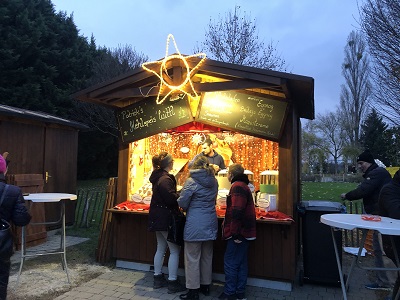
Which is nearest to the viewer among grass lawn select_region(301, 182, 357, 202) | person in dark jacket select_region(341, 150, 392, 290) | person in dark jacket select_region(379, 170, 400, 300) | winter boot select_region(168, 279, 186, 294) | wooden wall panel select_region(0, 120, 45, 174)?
person in dark jacket select_region(379, 170, 400, 300)

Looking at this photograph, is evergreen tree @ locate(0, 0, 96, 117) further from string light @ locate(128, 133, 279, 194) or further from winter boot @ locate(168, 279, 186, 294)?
winter boot @ locate(168, 279, 186, 294)

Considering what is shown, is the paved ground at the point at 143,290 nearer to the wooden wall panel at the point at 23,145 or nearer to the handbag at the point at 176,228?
the handbag at the point at 176,228

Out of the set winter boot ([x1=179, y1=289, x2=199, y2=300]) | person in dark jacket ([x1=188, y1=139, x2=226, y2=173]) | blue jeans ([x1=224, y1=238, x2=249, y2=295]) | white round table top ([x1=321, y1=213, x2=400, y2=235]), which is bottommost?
winter boot ([x1=179, y1=289, x2=199, y2=300])

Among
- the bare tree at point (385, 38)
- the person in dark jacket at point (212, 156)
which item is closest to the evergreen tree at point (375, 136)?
the bare tree at point (385, 38)

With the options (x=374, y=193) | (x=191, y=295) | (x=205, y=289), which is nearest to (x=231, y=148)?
(x=374, y=193)

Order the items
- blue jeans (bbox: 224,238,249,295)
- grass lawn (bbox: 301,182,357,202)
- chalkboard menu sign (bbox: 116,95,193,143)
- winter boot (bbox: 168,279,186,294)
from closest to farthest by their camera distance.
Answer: blue jeans (bbox: 224,238,249,295) < winter boot (bbox: 168,279,186,294) < chalkboard menu sign (bbox: 116,95,193,143) < grass lawn (bbox: 301,182,357,202)

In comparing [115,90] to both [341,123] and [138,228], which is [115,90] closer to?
[138,228]

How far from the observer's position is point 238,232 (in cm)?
407

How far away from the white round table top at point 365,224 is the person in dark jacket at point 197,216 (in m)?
1.49

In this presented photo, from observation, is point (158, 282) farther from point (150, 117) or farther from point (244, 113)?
point (244, 113)

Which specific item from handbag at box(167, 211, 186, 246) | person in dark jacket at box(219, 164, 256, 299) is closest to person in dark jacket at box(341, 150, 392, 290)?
person in dark jacket at box(219, 164, 256, 299)

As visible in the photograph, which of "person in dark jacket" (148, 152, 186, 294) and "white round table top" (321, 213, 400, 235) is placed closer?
"white round table top" (321, 213, 400, 235)

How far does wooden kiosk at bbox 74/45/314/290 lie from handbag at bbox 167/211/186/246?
0.80 m

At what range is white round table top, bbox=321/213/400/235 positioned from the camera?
112 inches
